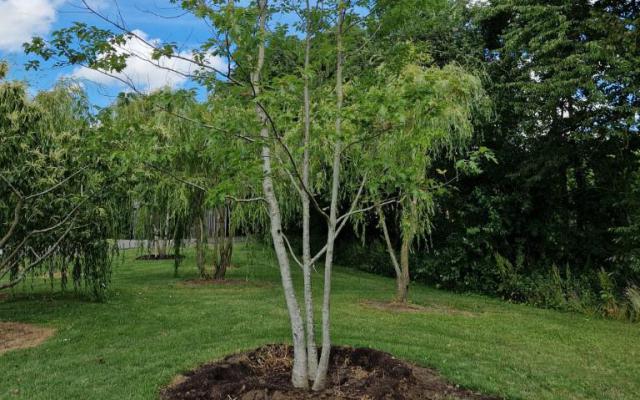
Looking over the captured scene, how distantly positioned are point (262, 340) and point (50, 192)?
145 inches

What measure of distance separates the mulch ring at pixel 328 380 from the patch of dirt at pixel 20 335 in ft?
9.19

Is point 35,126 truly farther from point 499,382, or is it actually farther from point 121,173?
point 499,382

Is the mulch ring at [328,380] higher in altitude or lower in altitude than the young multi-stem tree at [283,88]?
lower

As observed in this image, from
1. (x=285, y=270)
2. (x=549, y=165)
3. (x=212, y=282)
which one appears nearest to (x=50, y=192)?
(x=285, y=270)

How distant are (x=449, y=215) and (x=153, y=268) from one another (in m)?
8.73

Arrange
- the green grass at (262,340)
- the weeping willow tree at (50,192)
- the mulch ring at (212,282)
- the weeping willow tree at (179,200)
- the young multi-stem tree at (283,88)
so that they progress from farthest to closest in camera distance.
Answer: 1. the mulch ring at (212,282)
2. the weeping willow tree at (179,200)
3. the weeping willow tree at (50,192)
4. the green grass at (262,340)
5. the young multi-stem tree at (283,88)

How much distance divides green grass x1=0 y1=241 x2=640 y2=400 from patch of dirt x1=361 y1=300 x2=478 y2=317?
28cm

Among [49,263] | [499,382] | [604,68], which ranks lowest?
[499,382]

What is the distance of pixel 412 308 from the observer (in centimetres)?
902

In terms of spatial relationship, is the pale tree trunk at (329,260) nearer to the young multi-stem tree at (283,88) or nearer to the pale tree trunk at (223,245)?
the young multi-stem tree at (283,88)

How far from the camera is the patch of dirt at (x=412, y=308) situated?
8777mm

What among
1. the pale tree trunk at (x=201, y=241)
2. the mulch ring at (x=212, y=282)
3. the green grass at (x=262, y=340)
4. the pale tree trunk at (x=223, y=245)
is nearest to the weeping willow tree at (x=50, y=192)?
the green grass at (x=262, y=340)

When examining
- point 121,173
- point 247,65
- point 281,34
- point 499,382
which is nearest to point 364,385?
point 499,382

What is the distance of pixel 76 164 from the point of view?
22.3 ft
